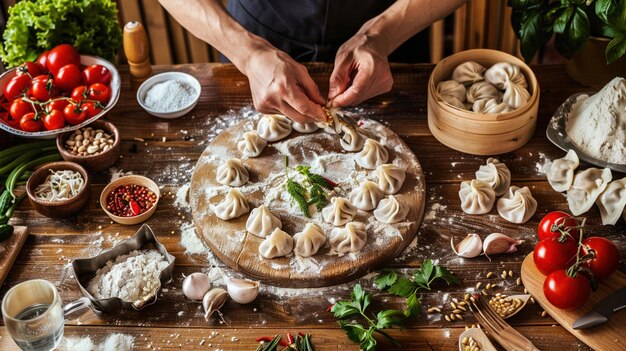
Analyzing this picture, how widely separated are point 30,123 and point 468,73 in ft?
5.57

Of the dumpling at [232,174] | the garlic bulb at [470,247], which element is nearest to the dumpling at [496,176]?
the garlic bulb at [470,247]

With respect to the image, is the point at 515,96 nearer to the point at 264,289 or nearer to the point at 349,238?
the point at 349,238

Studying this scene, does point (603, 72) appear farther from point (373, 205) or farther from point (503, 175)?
point (373, 205)

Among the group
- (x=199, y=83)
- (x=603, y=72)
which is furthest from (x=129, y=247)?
(x=603, y=72)

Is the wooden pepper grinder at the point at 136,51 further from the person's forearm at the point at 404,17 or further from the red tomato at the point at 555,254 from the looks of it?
the red tomato at the point at 555,254

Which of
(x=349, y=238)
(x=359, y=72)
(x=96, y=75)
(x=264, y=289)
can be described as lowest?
(x=264, y=289)

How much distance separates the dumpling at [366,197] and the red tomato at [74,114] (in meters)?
1.10

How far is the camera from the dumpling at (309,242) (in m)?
2.28

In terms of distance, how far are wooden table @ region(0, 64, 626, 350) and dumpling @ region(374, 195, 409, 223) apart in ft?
0.34

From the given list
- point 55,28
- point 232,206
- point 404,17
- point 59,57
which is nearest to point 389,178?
point 232,206

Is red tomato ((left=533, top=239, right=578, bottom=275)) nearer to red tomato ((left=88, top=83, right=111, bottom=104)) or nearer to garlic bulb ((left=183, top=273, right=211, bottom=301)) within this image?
garlic bulb ((left=183, top=273, right=211, bottom=301))

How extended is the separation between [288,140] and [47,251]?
963 mm

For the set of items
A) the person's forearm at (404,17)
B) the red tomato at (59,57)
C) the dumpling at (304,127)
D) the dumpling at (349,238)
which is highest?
the person's forearm at (404,17)

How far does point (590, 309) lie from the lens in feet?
6.90
